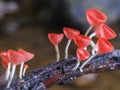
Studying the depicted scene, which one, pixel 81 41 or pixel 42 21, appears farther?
pixel 42 21

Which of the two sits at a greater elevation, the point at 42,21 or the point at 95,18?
the point at 42,21

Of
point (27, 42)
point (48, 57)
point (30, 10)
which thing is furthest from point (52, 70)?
point (30, 10)

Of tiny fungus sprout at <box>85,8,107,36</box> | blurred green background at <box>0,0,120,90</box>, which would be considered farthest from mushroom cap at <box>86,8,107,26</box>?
blurred green background at <box>0,0,120,90</box>

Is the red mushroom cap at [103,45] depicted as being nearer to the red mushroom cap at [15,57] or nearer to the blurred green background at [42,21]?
the red mushroom cap at [15,57]

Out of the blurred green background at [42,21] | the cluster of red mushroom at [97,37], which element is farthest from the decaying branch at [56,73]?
the blurred green background at [42,21]

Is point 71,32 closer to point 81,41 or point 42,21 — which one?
point 81,41

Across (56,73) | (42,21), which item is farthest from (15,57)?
(42,21)
